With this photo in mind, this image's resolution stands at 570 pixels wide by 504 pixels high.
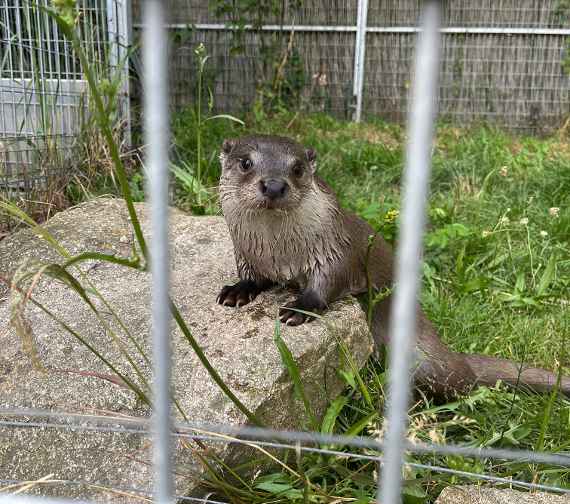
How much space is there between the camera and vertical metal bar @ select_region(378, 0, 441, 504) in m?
0.51

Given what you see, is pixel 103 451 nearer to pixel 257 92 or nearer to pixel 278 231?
pixel 278 231

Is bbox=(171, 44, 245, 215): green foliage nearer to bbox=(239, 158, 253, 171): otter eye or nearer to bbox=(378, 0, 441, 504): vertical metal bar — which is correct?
bbox=(239, 158, 253, 171): otter eye

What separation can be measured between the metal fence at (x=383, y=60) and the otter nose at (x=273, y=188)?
16.3 feet

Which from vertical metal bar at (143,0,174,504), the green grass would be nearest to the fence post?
the green grass

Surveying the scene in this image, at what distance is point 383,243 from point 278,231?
66 centimetres

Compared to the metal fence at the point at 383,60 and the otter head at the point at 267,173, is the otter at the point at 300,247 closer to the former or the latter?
the otter head at the point at 267,173

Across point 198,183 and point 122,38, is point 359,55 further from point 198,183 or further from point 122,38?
point 198,183

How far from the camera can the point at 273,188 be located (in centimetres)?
207

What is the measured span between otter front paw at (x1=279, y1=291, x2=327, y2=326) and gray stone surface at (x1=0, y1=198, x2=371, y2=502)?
0.12ft

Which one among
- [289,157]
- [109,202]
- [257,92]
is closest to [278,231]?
[289,157]

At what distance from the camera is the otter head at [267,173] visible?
2088mm

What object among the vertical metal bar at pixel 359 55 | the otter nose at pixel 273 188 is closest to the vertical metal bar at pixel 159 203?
the otter nose at pixel 273 188

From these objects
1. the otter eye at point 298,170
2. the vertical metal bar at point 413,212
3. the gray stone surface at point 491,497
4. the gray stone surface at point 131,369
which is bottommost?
the gray stone surface at point 491,497

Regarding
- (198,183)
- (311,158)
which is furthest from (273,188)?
(198,183)
